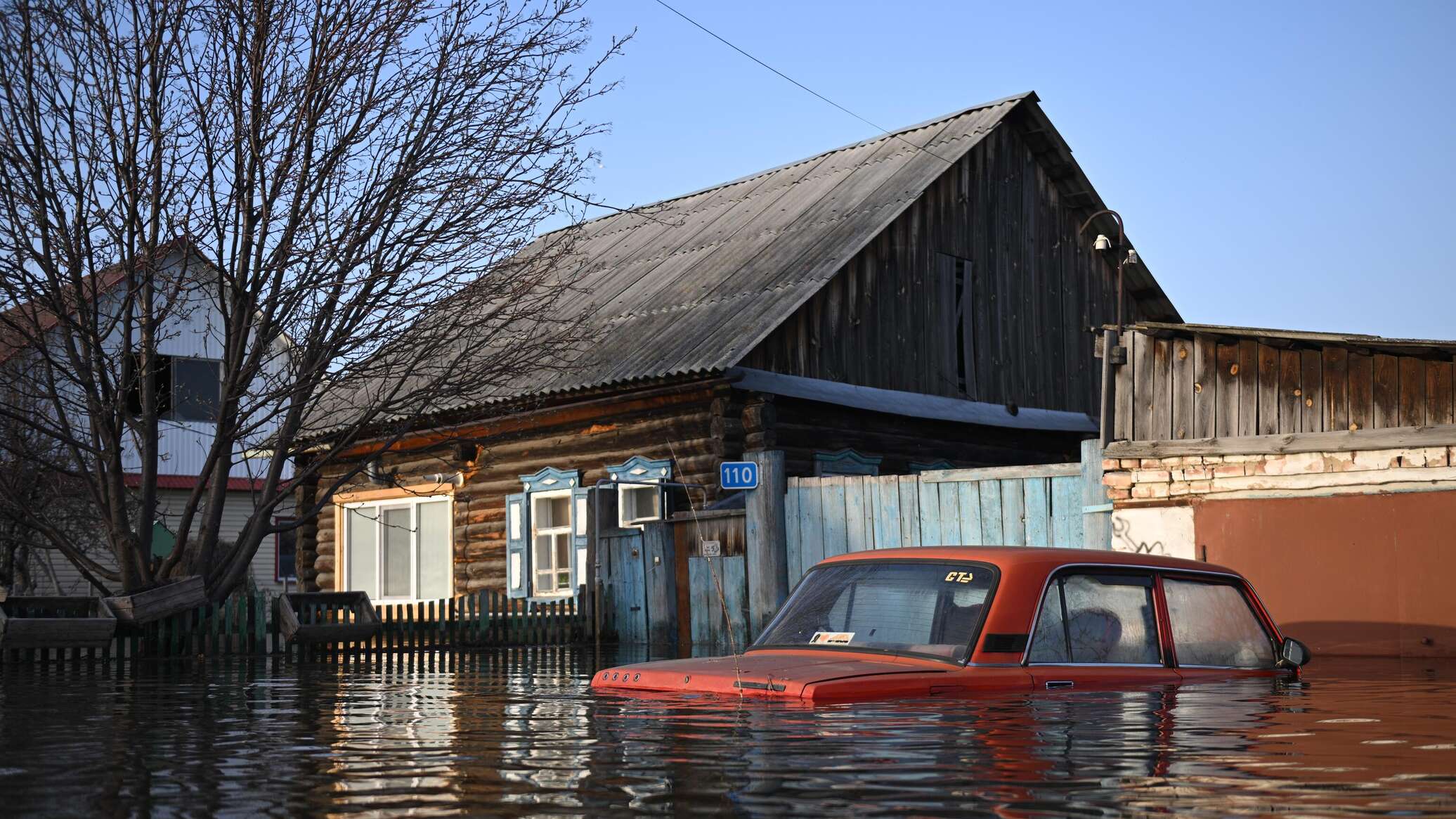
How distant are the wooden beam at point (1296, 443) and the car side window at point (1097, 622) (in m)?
5.36

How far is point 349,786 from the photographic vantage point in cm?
480

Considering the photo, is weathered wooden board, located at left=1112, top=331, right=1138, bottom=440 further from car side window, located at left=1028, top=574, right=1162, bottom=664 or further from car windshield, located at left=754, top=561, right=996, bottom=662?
car windshield, located at left=754, top=561, right=996, bottom=662

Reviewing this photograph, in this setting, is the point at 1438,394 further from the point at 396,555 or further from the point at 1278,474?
the point at 396,555

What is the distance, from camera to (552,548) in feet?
69.9

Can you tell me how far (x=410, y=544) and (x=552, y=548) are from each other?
4.12m

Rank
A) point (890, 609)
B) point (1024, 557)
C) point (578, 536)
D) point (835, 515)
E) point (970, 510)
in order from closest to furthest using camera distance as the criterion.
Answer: point (1024, 557)
point (890, 609)
point (970, 510)
point (835, 515)
point (578, 536)

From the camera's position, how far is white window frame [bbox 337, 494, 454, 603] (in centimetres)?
2325

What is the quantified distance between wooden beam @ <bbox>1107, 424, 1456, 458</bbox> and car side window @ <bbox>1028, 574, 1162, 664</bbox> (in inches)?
211

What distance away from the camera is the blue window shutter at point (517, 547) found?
70.1ft

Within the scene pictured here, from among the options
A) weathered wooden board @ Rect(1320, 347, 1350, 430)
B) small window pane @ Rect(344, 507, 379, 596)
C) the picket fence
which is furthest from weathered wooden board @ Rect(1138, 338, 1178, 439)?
small window pane @ Rect(344, 507, 379, 596)

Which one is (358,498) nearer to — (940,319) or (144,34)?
(940,319)

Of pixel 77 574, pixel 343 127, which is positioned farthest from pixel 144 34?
pixel 77 574

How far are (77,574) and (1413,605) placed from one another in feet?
97.6

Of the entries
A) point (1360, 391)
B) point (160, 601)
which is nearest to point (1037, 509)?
point (1360, 391)
